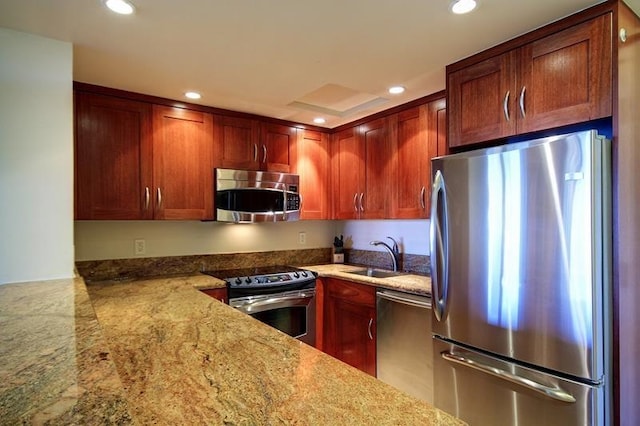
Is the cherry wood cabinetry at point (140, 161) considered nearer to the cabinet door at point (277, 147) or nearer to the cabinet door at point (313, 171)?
the cabinet door at point (277, 147)

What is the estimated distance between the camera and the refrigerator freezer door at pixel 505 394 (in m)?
1.50

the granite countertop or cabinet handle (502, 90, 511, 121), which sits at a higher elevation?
cabinet handle (502, 90, 511, 121)

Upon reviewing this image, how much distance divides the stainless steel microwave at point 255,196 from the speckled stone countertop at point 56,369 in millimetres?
1648

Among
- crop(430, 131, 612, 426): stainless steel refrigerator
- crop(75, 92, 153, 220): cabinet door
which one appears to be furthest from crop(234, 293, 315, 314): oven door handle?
crop(430, 131, 612, 426): stainless steel refrigerator

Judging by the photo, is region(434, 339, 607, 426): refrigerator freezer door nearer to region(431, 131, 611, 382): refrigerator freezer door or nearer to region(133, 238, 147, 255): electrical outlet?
region(431, 131, 611, 382): refrigerator freezer door

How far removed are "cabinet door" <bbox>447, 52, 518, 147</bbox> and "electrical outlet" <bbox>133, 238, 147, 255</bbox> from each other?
8.01 ft

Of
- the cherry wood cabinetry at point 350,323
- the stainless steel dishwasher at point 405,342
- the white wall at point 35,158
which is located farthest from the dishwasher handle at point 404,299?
the white wall at point 35,158

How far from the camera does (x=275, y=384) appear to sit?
0.95 m

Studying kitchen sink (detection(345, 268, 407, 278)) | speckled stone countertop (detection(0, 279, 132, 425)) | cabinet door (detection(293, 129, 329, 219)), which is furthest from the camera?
cabinet door (detection(293, 129, 329, 219))

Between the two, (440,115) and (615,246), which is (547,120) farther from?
(440,115)

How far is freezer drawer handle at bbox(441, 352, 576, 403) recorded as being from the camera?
1542mm

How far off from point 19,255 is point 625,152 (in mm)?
2853

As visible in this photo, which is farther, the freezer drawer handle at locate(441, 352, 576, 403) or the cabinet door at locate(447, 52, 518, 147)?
the cabinet door at locate(447, 52, 518, 147)

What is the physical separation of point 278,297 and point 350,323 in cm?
63
